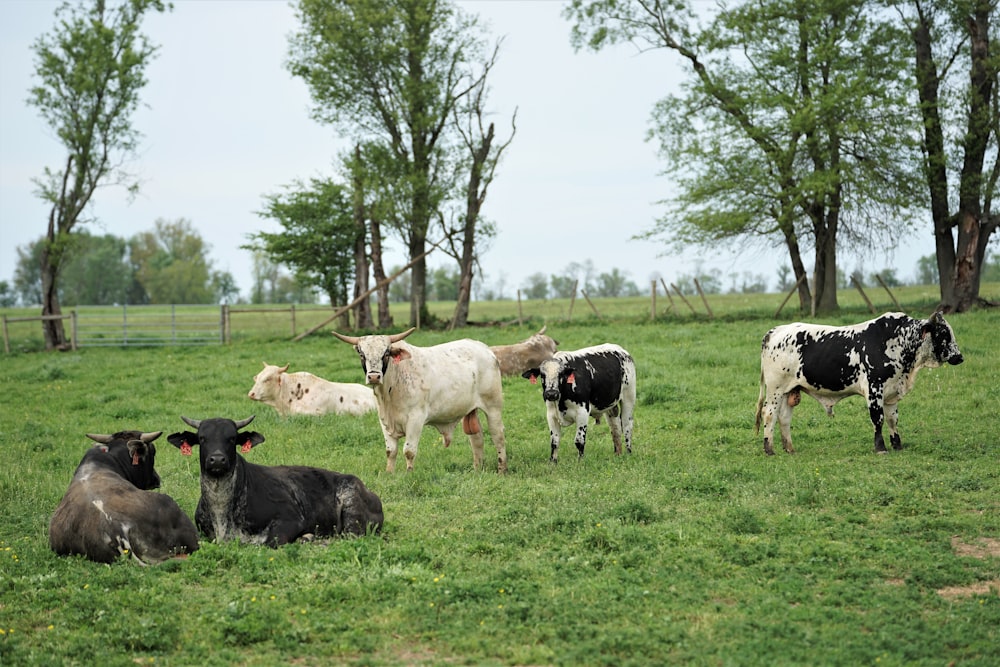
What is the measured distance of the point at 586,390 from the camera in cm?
1312

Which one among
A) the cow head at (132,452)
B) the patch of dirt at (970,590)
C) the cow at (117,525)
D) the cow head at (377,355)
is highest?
the cow head at (377,355)

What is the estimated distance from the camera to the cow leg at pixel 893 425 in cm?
1271

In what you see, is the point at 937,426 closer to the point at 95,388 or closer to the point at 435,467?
the point at 435,467

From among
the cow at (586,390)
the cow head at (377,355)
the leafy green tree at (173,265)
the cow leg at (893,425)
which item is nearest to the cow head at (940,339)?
the cow leg at (893,425)

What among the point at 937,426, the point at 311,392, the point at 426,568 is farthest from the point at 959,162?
the point at 426,568

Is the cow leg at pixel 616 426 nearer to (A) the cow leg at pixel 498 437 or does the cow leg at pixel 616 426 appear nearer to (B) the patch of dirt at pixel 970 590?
(A) the cow leg at pixel 498 437

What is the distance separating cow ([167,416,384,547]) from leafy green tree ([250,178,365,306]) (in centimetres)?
3154

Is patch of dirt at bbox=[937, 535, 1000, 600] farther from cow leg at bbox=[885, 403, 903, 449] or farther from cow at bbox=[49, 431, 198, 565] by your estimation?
cow at bbox=[49, 431, 198, 565]

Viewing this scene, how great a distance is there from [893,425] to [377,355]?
22.5 feet

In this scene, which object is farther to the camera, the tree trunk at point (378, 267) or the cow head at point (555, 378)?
the tree trunk at point (378, 267)

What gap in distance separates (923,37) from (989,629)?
29.9 metres

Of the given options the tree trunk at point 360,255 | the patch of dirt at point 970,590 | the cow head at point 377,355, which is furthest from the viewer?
the tree trunk at point 360,255

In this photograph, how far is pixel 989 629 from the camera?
6527 mm

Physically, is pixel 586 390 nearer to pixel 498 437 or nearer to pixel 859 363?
pixel 498 437
